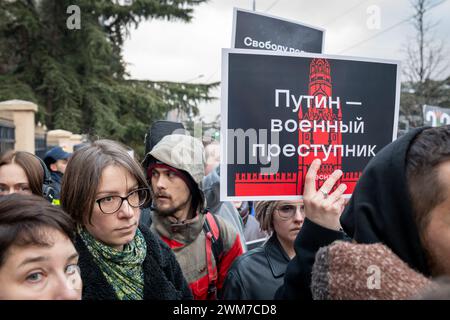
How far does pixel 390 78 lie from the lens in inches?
75.1

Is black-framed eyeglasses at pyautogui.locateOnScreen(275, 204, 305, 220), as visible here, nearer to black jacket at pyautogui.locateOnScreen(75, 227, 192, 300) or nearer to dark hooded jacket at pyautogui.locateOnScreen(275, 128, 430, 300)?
black jacket at pyautogui.locateOnScreen(75, 227, 192, 300)

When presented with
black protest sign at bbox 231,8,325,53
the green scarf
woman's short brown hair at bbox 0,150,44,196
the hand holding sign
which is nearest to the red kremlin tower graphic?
the hand holding sign

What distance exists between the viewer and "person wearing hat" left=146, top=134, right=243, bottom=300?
223cm

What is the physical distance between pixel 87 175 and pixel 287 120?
2.70 ft

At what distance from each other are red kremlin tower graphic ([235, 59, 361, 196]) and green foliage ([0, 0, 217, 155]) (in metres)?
8.50

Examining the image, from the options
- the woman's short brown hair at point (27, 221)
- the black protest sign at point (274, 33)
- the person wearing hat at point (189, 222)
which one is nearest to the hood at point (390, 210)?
the woman's short brown hair at point (27, 221)

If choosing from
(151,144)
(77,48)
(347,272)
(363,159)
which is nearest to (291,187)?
(363,159)

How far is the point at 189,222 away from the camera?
2.31 meters

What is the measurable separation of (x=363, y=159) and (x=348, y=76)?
1.18ft

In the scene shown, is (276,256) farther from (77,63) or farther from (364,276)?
(77,63)

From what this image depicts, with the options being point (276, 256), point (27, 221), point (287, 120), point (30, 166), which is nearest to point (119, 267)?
point (27, 221)

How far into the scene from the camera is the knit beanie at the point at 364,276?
86cm

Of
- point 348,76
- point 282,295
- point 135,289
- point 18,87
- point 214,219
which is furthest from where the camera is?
point 18,87
